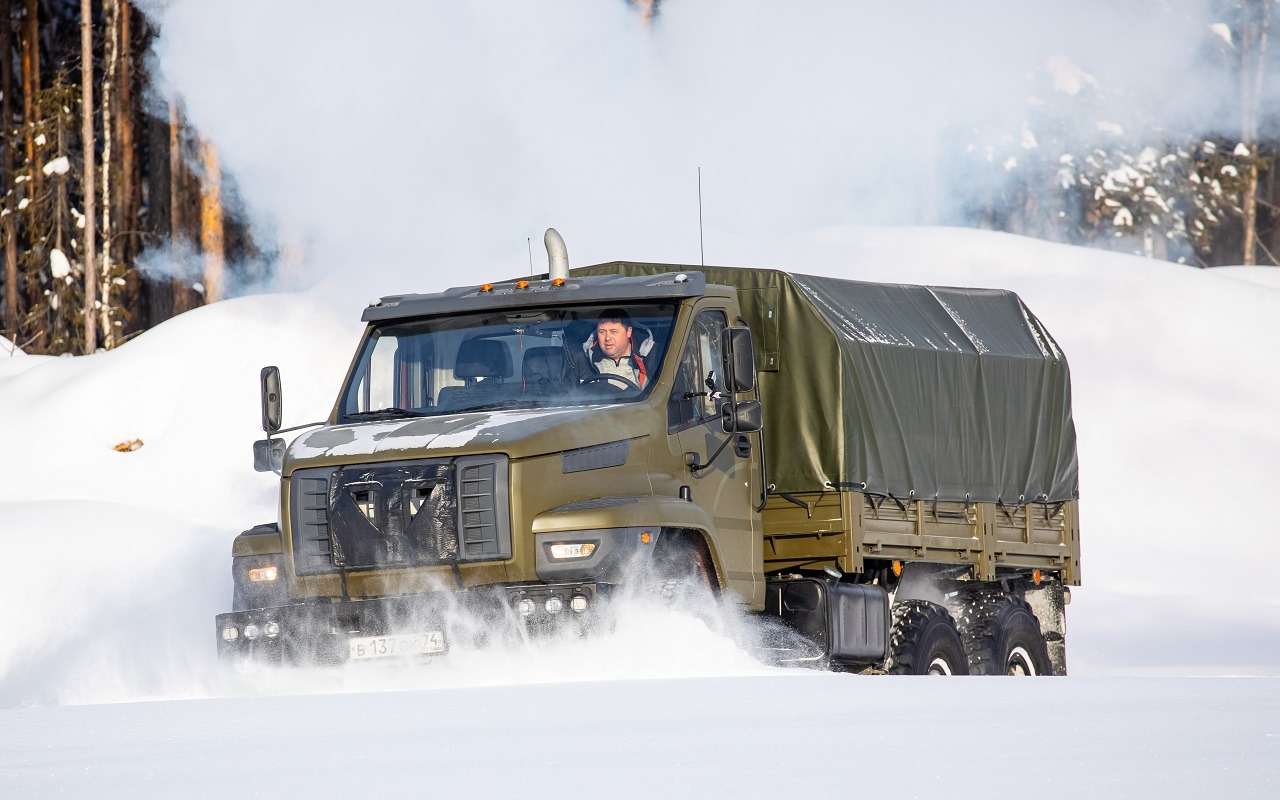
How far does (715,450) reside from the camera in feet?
39.0

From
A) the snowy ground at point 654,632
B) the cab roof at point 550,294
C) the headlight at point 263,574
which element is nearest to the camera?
the snowy ground at point 654,632

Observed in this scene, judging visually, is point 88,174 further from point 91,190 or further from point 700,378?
point 700,378

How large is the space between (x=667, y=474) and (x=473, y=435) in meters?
1.24

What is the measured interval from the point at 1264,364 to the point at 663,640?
69.0ft

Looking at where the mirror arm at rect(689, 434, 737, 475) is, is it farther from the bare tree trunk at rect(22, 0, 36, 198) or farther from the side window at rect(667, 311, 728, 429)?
the bare tree trunk at rect(22, 0, 36, 198)

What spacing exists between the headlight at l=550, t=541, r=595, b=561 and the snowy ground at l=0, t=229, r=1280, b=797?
1.44 ft

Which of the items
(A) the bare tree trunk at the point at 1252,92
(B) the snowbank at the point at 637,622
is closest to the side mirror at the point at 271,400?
Answer: (B) the snowbank at the point at 637,622

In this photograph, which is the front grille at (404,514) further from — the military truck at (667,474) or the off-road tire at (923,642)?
the off-road tire at (923,642)

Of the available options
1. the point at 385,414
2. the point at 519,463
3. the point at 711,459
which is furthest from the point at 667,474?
the point at 385,414

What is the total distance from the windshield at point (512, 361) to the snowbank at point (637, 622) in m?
1.50

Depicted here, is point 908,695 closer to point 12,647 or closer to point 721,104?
point 12,647

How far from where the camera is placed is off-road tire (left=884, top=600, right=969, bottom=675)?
43.9ft

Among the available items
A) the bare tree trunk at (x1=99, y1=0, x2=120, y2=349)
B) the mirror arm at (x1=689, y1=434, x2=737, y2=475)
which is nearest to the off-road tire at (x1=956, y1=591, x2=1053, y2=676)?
the mirror arm at (x1=689, y1=434, x2=737, y2=475)

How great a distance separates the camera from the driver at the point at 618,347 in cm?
1162
